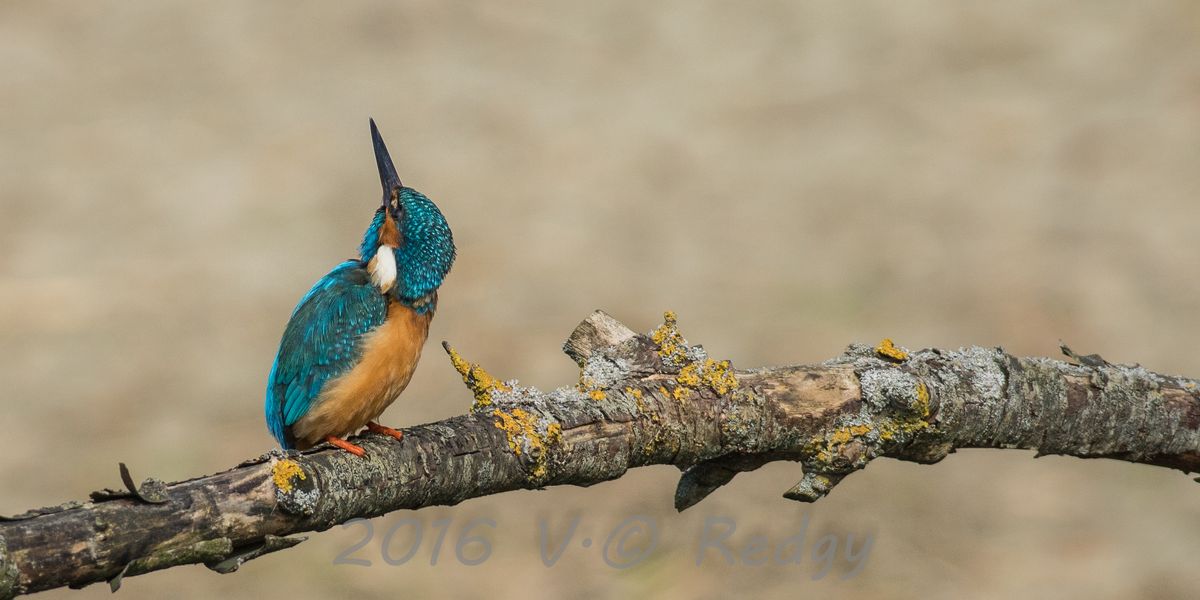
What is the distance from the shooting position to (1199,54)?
10578 millimetres

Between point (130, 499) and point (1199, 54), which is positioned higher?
point (1199, 54)

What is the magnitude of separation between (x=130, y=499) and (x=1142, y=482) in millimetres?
6415

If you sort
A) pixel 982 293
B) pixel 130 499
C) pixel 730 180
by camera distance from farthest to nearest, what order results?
pixel 730 180 → pixel 982 293 → pixel 130 499

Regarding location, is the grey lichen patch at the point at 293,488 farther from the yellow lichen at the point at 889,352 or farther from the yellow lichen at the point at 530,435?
the yellow lichen at the point at 889,352

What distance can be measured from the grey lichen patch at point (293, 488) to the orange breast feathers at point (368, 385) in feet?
3.39

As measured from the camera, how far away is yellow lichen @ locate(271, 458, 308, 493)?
→ 2.85 metres

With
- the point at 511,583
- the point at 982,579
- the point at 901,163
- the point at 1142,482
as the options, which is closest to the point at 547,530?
the point at 511,583

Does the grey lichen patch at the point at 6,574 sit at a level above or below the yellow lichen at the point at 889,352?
below

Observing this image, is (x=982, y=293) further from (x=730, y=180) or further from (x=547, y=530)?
(x=547, y=530)

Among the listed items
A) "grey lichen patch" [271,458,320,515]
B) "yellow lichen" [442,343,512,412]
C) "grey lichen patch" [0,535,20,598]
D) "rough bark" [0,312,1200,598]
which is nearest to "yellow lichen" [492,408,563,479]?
"rough bark" [0,312,1200,598]

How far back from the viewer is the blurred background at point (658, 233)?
6.99m

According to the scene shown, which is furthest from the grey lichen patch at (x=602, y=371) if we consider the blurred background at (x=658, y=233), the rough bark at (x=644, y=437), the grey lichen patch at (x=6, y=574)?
the blurred background at (x=658, y=233)

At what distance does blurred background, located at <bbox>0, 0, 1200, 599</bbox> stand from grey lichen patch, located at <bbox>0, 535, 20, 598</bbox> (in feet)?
13.6

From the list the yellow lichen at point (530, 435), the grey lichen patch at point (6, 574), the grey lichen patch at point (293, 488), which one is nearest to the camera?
the grey lichen patch at point (6, 574)
